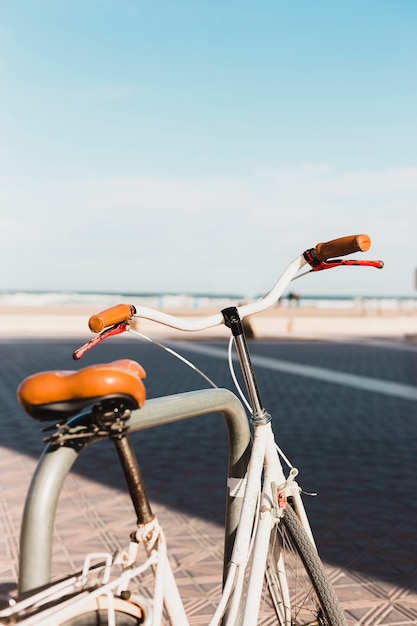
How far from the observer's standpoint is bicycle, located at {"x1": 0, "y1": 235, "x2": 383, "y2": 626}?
5.92 ft

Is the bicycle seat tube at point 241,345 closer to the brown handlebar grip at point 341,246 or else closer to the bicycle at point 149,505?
the bicycle at point 149,505

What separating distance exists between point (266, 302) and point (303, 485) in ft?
12.3

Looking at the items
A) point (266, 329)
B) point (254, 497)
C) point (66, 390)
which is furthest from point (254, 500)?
point (266, 329)

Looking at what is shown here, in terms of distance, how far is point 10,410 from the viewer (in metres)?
9.41

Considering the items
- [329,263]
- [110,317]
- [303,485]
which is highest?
[329,263]

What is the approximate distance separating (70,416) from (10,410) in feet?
25.7

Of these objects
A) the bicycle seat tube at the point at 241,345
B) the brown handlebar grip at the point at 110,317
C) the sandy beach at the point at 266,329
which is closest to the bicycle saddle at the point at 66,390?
the brown handlebar grip at the point at 110,317

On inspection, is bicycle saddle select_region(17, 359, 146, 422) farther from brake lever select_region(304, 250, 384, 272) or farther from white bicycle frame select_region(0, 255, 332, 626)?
brake lever select_region(304, 250, 384, 272)

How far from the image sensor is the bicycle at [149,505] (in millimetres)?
1805

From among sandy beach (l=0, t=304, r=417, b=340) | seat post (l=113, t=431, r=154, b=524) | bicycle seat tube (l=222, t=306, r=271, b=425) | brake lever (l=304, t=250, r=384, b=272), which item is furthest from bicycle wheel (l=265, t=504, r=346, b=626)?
sandy beach (l=0, t=304, r=417, b=340)

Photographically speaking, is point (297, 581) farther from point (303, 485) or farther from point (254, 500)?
point (303, 485)

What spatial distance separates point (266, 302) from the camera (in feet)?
7.84

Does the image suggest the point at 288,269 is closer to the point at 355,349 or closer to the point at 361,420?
the point at 361,420

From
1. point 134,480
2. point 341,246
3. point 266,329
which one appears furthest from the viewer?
point 266,329
